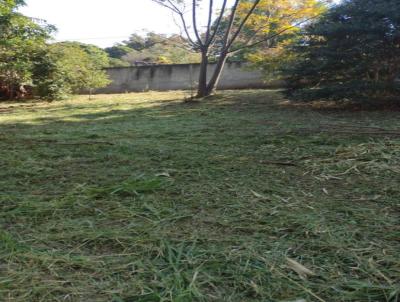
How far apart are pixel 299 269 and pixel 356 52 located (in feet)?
18.4

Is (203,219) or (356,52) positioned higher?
(356,52)

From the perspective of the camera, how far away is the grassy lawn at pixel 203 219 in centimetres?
124

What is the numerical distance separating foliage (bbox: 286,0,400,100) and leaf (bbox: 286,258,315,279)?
17.3 ft

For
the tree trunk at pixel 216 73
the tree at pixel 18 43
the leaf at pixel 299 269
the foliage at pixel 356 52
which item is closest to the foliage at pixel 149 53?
the tree trunk at pixel 216 73

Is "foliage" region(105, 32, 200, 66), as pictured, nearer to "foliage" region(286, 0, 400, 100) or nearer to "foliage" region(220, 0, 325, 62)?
"foliage" region(220, 0, 325, 62)

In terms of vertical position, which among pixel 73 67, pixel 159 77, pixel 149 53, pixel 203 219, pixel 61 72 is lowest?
pixel 203 219

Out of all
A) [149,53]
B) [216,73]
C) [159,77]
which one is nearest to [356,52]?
[216,73]

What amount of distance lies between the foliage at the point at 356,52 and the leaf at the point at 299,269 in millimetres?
5259

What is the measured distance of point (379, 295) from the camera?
1172 millimetres

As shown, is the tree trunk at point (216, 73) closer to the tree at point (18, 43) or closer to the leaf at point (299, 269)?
the tree at point (18, 43)

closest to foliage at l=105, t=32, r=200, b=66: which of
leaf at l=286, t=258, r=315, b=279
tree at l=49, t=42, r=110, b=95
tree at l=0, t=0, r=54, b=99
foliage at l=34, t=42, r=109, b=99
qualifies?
tree at l=49, t=42, r=110, b=95

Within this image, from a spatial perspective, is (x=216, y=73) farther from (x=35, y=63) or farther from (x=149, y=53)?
(x=149, y=53)

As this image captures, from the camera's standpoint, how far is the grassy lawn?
124 centimetres

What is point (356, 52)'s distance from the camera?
19.8 feet
